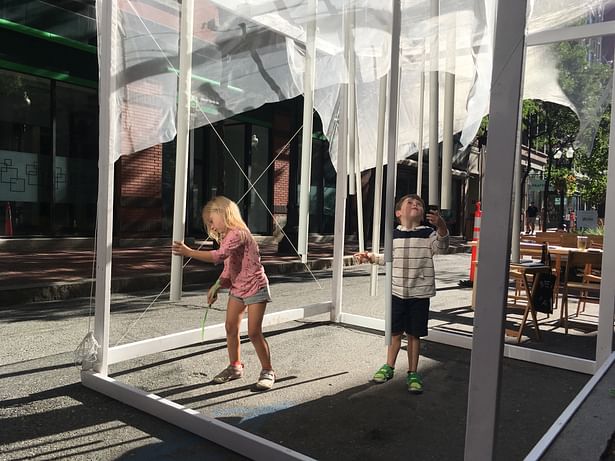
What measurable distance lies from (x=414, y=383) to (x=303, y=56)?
3.40 metres

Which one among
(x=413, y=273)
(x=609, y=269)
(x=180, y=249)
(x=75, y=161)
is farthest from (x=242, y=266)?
(x=75, y=161)

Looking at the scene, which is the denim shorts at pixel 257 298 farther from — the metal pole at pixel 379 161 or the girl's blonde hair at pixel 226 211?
the metal pole at pixel 379 161

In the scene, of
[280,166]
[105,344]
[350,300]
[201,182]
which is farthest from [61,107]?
[105,344]

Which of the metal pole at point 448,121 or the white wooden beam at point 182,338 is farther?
the white wooden beam at point 182,338

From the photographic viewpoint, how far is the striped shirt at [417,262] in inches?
162

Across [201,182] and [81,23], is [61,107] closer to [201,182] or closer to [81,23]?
[81,23]

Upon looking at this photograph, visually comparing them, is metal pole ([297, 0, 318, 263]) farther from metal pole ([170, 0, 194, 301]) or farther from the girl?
metal pole ([170, 0, 194, 301])

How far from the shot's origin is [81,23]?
12719mm

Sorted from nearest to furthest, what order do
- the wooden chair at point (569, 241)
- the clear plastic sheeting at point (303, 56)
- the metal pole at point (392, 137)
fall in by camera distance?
the metal pole at point (392, 137) < the clear plastic sheeting at point (303, 56) < the wooden chair at point (569, 241)

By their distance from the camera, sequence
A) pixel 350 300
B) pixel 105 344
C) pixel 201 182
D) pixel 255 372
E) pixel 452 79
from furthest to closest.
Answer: pixel 201 182, pixel 350 300, pixel 255 372, pixel 105 344, pixel 452 79

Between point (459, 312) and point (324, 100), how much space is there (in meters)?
4.05

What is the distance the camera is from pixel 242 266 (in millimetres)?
4055

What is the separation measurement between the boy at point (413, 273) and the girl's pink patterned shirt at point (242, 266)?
0.86 m

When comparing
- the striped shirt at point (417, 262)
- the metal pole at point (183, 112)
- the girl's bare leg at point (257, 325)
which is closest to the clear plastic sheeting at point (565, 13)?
the striped shirt at point (417, 262)
